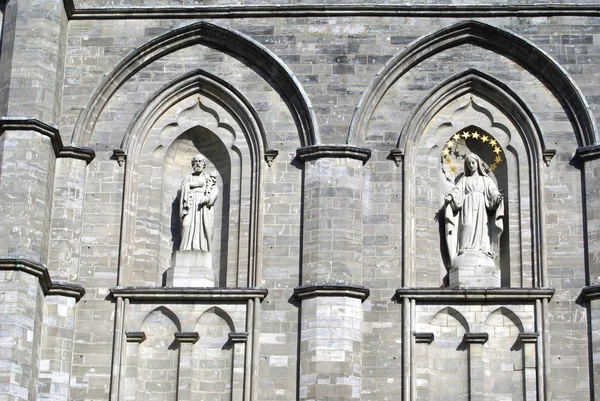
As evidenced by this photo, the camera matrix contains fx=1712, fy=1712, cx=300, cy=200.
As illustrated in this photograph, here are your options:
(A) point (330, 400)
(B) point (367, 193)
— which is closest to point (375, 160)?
(B) point (367, 193)

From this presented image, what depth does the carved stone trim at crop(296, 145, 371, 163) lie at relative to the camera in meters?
24.5

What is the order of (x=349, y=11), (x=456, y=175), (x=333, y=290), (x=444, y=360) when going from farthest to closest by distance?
(x=349, y=11) → (x=456, y=175) → (x=444, y=360) → (x=333, y=290)

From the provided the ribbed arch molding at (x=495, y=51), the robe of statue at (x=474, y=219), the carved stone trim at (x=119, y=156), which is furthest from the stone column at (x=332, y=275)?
the carved stone trim at (x=119, y=156)

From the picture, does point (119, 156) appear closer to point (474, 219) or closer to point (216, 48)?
point (216, 48)

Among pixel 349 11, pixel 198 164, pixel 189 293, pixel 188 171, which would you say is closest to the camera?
pixel 189 293

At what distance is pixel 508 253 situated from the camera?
24469 millimetres

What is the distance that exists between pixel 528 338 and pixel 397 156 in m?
3.30

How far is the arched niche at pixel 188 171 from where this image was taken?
2458cm

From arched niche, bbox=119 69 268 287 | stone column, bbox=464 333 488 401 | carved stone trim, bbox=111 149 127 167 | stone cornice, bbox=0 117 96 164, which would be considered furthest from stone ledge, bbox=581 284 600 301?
stone cornice, bbox=0 117 96 164

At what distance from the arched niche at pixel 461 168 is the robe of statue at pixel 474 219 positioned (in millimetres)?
155

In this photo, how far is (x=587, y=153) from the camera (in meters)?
24.5

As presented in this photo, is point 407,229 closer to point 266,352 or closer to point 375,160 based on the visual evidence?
point 375,160

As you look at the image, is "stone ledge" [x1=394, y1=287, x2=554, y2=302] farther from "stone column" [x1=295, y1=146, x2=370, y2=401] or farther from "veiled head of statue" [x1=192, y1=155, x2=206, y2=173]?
"veiled head of statue" [x1=192, y1=155, x2=206, y2=173]

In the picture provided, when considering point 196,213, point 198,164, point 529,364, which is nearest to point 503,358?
point 529,364
